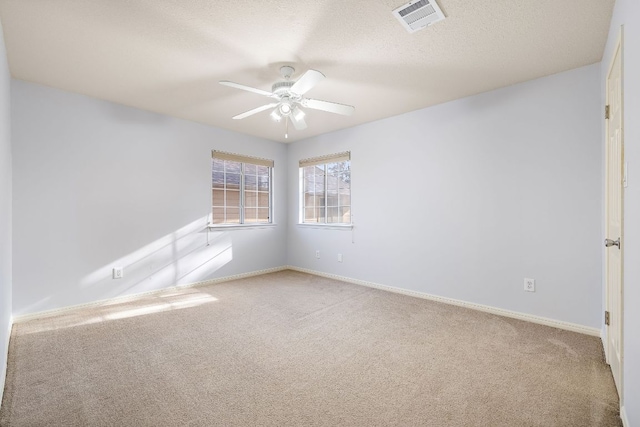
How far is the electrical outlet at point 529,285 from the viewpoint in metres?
2.95

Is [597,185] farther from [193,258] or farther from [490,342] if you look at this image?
[193,258]

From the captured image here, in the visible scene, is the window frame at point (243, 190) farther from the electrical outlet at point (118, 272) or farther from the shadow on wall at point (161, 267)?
the electrical outlet at point (118, 272)

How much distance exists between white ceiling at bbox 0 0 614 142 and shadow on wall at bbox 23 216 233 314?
1.89m

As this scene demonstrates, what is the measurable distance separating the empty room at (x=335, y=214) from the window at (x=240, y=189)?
0.05m

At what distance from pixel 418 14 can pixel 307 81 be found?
0.87 metres

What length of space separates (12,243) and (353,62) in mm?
3683

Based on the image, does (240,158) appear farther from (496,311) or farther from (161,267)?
(496,311)

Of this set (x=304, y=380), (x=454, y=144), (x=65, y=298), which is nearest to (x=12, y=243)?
(x=65, y=298)

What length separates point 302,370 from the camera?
2076 millimetres

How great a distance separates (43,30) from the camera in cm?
215

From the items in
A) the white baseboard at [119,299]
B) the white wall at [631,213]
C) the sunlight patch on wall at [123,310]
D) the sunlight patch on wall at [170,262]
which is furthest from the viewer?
the sunlight patch on wall at [170,262]

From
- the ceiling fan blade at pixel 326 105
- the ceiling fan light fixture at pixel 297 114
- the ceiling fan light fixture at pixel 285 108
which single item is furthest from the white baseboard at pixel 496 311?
the ceiling fan light fixture at pixel 285 108

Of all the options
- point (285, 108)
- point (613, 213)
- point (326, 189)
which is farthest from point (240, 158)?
point (613, 213)

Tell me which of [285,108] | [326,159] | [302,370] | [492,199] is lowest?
[302,370]
